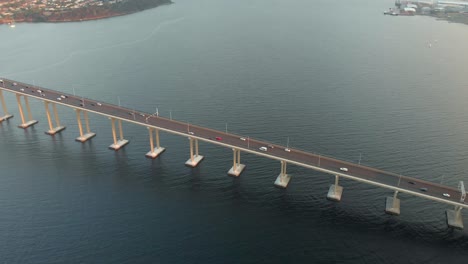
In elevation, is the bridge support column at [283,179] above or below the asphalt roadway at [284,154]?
below

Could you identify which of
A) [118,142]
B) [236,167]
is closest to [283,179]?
[236,167]

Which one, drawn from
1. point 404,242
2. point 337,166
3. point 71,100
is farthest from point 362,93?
point 71,100

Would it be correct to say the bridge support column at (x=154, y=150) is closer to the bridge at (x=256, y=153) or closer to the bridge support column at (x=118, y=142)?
the bridge at (x=256, y=153)

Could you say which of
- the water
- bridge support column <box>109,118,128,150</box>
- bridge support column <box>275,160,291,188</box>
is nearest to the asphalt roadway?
bridge support column <box>275,160,291,188</box>

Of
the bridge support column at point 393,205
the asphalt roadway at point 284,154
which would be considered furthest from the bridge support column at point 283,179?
the bridge support column at point 393,205

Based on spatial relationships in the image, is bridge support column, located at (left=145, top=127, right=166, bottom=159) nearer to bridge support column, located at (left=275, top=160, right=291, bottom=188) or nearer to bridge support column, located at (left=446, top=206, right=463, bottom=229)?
bridge support column, located at (left=275, top=160, right=291, bottom=188)
